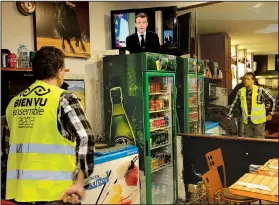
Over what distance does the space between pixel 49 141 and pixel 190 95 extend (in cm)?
173

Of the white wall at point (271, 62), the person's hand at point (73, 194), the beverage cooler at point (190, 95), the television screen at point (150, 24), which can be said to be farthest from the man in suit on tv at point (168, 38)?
the person's hand at point (73, 194)

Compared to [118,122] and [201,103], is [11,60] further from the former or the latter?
[201,103]

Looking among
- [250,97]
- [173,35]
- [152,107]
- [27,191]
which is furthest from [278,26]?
[27,191]

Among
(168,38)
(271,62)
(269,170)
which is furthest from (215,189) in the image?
(168,38)

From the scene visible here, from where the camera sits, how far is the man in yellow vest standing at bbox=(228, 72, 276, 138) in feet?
7.79

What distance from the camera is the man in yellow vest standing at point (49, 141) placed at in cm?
154

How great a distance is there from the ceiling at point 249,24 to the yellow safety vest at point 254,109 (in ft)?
1.07

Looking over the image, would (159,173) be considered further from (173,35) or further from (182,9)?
(182,9)

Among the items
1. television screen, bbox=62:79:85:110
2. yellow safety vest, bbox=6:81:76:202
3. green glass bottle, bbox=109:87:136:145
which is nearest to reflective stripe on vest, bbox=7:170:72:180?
yellow safety vest, bbox=6:81:76:202

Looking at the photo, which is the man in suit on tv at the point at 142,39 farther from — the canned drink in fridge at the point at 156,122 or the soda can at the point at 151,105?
the canned drink in fridge at the point at 156,122

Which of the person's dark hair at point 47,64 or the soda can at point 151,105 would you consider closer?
the person's dark hair at point 47,64

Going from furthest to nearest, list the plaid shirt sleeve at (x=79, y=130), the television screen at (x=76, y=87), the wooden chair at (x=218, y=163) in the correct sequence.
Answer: the television screen at (x=76, y=87), the wooden chair at (x=218, y=163), the plaid shirt sleeve at (x=79, y=130)

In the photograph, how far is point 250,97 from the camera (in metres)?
2.40

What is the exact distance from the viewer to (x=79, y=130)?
1.51m
